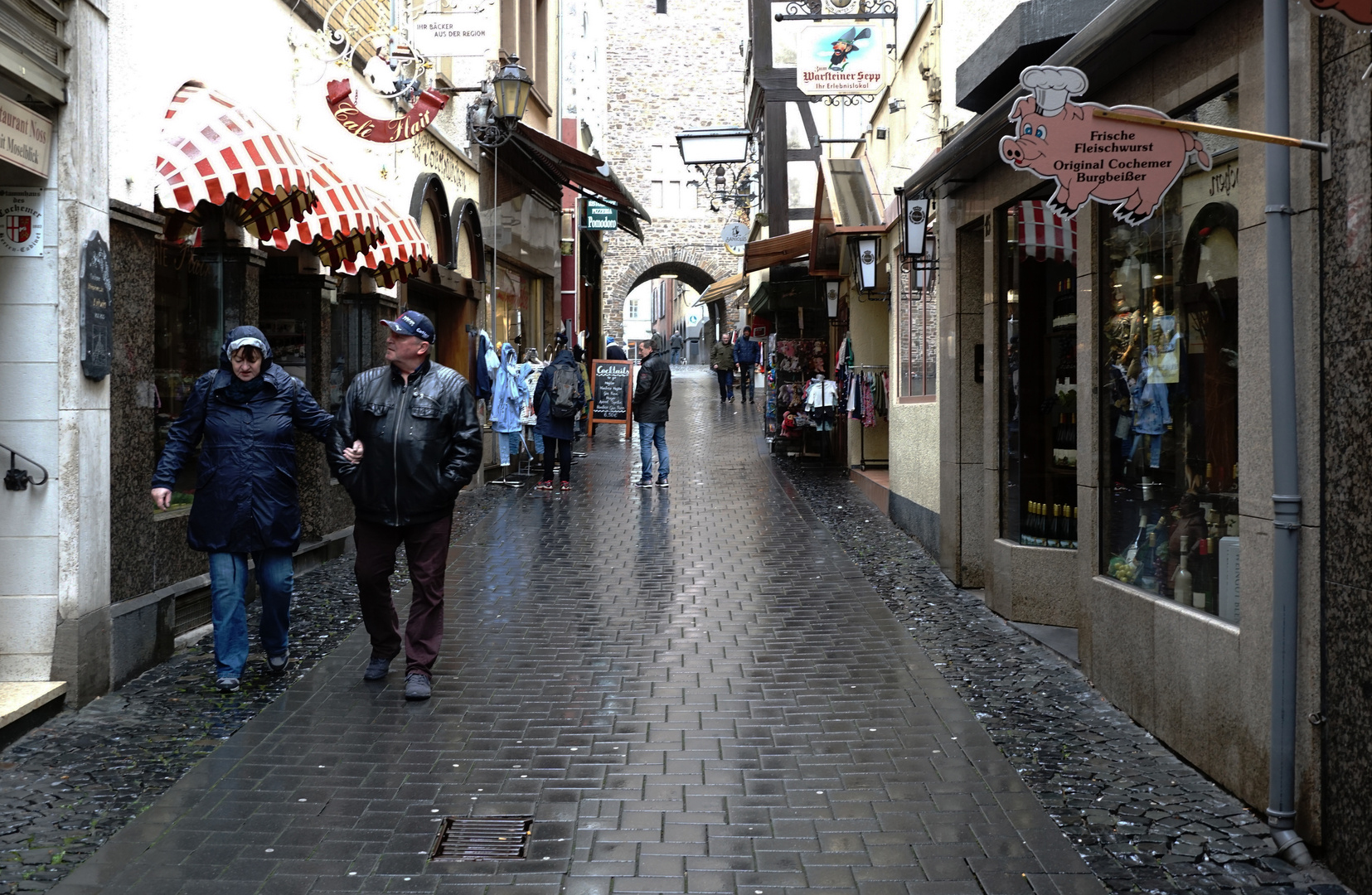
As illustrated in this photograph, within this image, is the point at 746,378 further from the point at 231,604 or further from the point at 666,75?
the point at 231,604

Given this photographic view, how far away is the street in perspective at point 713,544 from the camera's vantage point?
4.10 m

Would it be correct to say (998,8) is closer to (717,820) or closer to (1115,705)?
(1115,705)

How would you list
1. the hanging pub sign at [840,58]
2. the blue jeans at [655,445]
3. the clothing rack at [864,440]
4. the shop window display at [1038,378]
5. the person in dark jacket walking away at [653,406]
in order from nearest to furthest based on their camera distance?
1. the shop window display at [1038,378]
2. the hanging pub sign at [840,58]
3. the person in dark jacket walking away at [653,406]
4. the blue jeans at [655,445]
5. the clothing rack at [864,440]

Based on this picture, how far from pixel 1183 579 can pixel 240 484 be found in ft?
14.4

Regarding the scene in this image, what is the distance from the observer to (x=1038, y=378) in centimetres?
807

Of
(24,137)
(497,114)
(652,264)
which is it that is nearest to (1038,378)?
(24,137)

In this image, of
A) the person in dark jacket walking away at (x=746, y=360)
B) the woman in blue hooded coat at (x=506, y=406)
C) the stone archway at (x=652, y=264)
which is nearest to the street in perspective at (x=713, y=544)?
the woman in blue hooded coat at (x=506, y=406)

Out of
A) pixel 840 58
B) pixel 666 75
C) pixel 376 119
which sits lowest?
pixel 376 119

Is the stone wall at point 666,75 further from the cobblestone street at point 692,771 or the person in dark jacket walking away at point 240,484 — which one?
the person in dark jacket walking away at point 240,484

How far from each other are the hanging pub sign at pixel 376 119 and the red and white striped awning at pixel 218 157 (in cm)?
202

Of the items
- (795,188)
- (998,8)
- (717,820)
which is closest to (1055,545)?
(998,8)

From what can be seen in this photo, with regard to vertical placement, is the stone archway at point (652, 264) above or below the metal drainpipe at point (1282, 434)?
above

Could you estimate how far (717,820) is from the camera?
14.5 ft

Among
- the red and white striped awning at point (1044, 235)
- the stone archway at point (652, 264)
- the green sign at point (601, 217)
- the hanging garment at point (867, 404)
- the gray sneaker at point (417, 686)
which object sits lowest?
the gray sneaker at point (417, 686)
